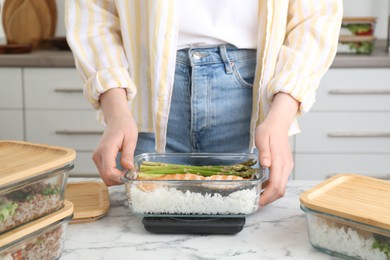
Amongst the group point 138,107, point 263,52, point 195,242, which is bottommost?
point 195,242

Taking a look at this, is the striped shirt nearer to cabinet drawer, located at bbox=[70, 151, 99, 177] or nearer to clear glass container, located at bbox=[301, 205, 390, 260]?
clear glass container, located at bbox=[301, 205, 390, 260]

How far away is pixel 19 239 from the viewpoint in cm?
76

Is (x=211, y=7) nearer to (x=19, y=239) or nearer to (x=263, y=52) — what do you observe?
(x=263, y=52)

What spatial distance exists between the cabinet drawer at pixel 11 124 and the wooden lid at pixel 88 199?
5.43 ft

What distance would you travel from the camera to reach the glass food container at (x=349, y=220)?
0.82 m

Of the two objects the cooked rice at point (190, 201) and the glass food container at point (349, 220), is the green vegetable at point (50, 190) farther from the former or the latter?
the glass food container at point (349, 220)

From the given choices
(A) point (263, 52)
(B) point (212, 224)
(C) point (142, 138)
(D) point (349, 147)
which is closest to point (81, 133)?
(D) point (349, 147)

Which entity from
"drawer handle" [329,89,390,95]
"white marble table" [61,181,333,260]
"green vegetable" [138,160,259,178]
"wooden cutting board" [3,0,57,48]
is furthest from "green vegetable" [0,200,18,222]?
"wooden cutting board" [3,0,57,48]

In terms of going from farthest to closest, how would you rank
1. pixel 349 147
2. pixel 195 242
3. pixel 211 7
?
pixel 349 147 < pixel 211 7 < pixel 195 242

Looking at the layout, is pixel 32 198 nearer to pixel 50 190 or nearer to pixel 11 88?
pixel 50 190

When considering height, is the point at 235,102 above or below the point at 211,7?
below

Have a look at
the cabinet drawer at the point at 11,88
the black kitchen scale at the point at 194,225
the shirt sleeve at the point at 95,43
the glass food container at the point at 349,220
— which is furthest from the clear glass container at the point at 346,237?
the cabinet drawer at the point at 11,88

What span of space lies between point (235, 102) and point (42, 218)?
61 cm

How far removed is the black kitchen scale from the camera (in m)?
0.95
